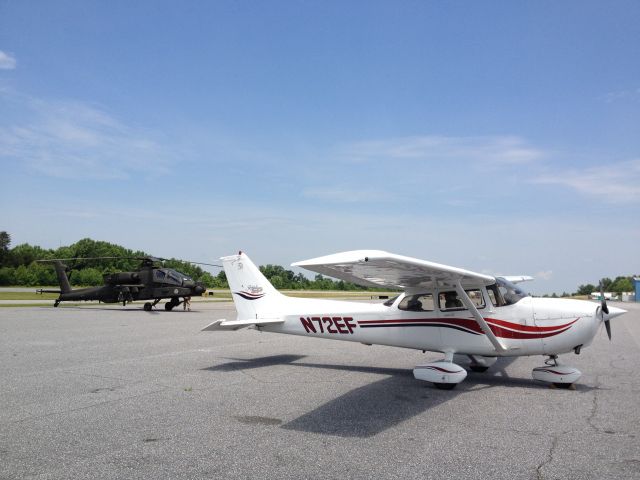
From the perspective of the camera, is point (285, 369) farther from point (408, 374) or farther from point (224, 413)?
point (224, 413)

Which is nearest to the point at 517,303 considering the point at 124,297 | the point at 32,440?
the point at 32,440

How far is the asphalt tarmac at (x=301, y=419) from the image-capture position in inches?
174

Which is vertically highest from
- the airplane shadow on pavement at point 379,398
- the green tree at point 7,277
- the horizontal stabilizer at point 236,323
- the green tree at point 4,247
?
the green tree at point 4,247

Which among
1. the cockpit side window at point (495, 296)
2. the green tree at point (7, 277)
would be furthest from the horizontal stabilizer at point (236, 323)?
the green tree at point (7, 277)

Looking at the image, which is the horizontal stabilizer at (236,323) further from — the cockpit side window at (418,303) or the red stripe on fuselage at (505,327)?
the red stripe on fuselage at (505,327)

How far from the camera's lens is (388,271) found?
7.93 metres

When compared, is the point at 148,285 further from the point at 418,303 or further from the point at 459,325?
the point at 459,325

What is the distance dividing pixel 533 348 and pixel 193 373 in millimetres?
6032

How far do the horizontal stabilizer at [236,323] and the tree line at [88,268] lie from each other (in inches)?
2122

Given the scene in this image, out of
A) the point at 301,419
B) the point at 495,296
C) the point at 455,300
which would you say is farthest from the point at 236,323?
the point at 495,296

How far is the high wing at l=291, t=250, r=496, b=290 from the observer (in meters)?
6.34

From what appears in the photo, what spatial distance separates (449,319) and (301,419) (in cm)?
394

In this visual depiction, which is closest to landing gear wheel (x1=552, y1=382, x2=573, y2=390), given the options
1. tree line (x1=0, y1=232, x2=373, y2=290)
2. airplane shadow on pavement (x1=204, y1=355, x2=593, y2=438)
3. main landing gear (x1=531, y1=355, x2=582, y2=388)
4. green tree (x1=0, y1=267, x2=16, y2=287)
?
main landing gear (x1=531, y1=355, x2=582, y2=388)

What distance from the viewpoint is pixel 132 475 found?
4.18m
